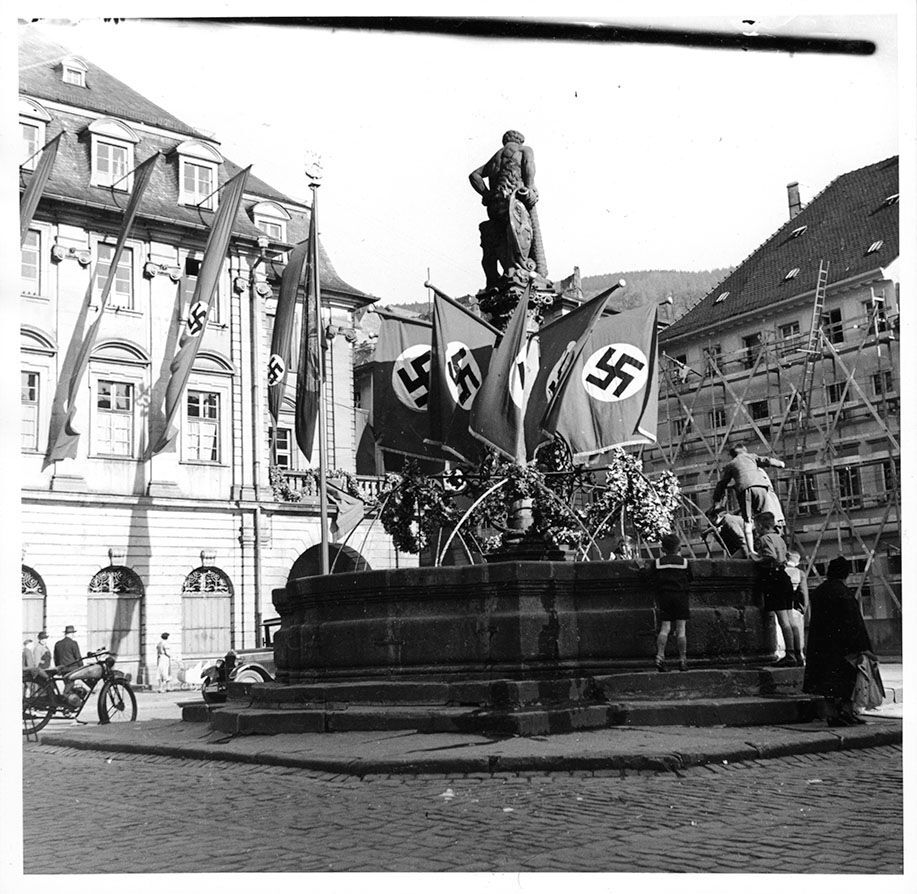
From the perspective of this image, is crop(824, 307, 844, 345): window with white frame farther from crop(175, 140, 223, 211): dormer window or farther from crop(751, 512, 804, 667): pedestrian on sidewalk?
crop(751, 512, 804, 667): pedestrian on sidewalk

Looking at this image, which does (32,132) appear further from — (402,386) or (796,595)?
(796,595)

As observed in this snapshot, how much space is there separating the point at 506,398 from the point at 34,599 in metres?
19.1

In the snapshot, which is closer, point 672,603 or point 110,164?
point 672,603

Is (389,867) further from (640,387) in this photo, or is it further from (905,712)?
(640,387)

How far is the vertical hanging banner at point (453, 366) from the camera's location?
14188mm

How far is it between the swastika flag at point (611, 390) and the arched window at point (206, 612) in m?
21.7

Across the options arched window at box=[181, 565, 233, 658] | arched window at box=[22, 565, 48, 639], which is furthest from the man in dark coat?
arched window at box=[181, 565, 233, 658]

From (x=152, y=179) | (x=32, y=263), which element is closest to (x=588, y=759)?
(x=32, y=263)

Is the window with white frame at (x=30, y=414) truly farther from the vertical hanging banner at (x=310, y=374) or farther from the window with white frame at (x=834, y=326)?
the window with white frame at (x=834, y=326)

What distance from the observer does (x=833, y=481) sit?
117 ft

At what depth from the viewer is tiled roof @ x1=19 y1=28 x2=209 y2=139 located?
1021 cm

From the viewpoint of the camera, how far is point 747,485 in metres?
14.2

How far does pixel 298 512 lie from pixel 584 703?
90.2 ft

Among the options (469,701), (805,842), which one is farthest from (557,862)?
(469,701)
